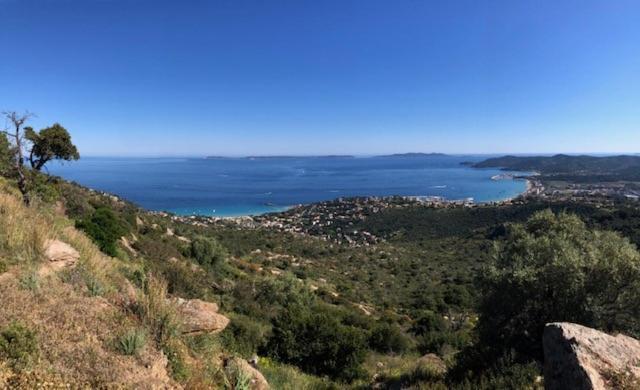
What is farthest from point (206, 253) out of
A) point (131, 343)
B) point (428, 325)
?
point (131, 343)

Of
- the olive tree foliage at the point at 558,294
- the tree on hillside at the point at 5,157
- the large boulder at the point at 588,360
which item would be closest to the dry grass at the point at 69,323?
the large boulder at the point at 588,360

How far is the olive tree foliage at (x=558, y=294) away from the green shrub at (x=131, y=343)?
6445 mm

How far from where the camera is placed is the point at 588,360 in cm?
470

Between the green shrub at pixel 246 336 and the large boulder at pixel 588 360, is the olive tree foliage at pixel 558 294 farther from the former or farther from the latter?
the green shrub at pixel 246 336

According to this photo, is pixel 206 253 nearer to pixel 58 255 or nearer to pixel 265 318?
pixel 265 318

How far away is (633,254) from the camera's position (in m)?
8.28

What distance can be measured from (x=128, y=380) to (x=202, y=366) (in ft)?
3.77

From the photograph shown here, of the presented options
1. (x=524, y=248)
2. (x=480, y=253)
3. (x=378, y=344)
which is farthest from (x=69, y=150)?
(x=480, y=253)

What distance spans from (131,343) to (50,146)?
18.4 metres

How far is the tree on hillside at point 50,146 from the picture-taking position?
58.5 ft

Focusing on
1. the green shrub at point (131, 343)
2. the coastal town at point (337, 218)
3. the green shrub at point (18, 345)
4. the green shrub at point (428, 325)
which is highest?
the green shrub at point (18, 345)

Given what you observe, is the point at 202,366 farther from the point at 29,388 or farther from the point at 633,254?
the point at 633,254

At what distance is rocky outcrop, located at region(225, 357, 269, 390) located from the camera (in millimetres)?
4441

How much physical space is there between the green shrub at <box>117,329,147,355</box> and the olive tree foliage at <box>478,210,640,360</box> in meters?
6.45
